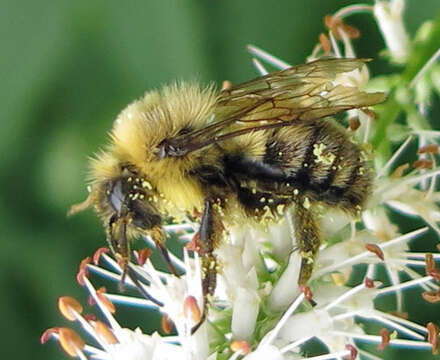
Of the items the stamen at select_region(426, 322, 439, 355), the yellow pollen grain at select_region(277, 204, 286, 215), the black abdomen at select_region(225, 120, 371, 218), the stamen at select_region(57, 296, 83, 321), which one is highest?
the black abdomen at select_region(225, 120, 371, 218)

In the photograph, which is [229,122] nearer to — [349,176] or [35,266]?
[349,176]

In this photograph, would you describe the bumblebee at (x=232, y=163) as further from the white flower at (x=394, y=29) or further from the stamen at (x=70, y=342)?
the white flower at (x=394, y=29)

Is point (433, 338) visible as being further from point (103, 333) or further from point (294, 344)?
point (103, 333)

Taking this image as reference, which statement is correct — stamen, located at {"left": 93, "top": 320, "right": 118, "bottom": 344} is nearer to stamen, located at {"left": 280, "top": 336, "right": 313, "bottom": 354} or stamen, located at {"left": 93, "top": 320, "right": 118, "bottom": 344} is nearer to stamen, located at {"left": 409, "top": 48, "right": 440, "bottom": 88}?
stamen, located at {"left": 280, "top": 336, "right": 313, "bottom": 354}

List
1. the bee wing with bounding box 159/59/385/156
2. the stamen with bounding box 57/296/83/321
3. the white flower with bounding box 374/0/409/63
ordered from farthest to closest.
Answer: the white flower with bounding box 374/0/409/63, the stamen with bounding box 57/296/83/321, the bee wing with bounding box 159/59/385/156

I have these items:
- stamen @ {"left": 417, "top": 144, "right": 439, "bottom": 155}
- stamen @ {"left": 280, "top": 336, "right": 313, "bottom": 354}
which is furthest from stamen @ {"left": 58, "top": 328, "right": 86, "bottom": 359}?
stamen @ {"left": 417, "top": 144, "right": 439, "bottom": 155}

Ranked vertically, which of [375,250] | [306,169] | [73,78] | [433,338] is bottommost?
[433,338]

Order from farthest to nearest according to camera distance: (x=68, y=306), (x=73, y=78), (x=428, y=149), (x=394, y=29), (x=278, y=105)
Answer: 1. (x=73, y=78)
2. (x=394, y=29)
3. (x=428, y=149)
4. (x=68, y=306)
5. (x=278, y=105)

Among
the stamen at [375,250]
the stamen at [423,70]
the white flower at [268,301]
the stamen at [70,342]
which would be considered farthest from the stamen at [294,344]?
the stamen at [423,70]

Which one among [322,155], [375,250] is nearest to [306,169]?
[322,155]
